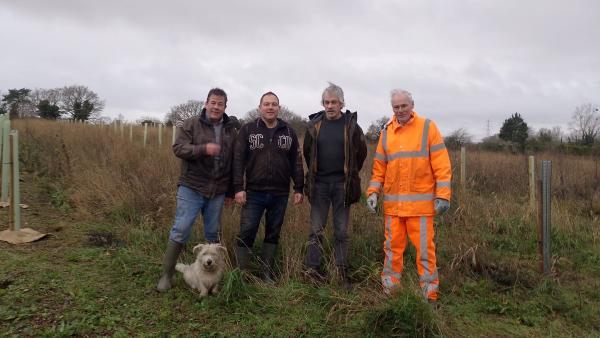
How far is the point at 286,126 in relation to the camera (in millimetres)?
4207

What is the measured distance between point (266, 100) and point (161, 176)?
372 cm

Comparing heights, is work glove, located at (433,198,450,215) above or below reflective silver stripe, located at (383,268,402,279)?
above

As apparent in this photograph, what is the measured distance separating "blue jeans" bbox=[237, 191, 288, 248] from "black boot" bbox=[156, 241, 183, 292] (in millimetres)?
620

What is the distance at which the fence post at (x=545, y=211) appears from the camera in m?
4.53

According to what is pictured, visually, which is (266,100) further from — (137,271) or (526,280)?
(526,280)

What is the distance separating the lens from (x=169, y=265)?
13.1 ft

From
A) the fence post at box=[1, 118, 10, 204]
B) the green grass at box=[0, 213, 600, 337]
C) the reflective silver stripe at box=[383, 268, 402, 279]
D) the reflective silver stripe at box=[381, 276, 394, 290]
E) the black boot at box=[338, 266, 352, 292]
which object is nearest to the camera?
the green grass at box=[0, 213, 600, 337]

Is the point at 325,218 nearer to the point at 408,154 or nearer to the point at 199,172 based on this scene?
the point at 408,154

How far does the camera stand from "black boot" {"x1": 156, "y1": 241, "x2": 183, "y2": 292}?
3943 mm

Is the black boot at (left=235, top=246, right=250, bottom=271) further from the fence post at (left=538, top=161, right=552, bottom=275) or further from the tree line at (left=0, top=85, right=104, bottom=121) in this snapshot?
the tree line at (left=0, top=85, right=104, bottom=121)

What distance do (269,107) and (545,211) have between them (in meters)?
3.23

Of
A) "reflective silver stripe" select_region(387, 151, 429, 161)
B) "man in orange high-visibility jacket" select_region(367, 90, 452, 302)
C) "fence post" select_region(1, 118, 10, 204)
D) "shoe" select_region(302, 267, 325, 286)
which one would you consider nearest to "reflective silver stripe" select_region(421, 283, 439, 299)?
"man in orange high-visibility jacket" select_region(367, 90, 452, 302)

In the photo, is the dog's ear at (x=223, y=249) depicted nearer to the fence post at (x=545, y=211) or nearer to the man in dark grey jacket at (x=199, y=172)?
the man in dark grey jacket at (x=199, y=172)

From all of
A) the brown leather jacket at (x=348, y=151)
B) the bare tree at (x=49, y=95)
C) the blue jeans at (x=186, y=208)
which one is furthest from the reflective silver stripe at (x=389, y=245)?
the bare tree at (x=49, y=95)
